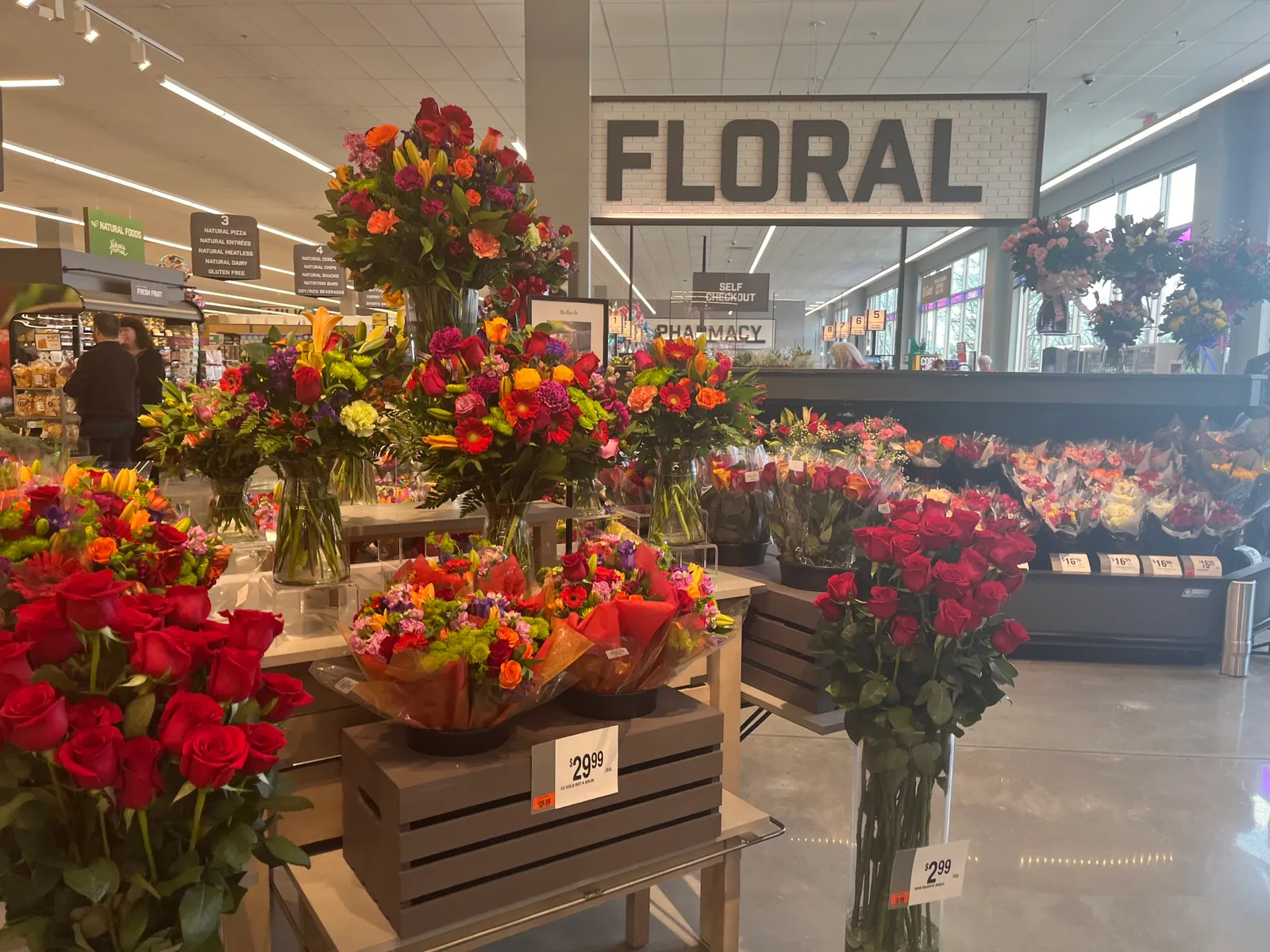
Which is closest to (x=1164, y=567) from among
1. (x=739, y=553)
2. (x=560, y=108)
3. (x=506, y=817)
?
(x=739, y=553)

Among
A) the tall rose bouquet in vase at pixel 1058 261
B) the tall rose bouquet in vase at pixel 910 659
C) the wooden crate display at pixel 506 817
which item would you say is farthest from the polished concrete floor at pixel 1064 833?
the tall rose bouquet in vase at pixel 1058 261

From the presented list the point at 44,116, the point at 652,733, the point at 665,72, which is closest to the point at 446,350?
the point at 652,733

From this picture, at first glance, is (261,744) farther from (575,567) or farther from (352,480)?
(352,480)

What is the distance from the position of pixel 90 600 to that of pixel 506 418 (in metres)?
0.76

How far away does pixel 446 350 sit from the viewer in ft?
5.39

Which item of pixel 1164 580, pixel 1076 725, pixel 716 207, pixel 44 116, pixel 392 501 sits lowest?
pixel 1076 725

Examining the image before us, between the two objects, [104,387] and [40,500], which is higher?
[104,387]

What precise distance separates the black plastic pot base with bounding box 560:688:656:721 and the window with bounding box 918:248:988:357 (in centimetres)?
1299

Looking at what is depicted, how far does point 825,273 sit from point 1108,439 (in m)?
15.6

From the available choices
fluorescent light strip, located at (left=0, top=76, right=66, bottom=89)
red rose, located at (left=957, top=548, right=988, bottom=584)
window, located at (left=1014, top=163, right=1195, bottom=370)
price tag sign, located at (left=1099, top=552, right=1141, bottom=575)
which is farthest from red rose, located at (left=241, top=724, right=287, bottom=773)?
fluorescent light strip, located at (left=0, top=76, right=66, bottom=89)

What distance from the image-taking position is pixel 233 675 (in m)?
1.00

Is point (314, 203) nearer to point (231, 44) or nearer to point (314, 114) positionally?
point (314, 114)

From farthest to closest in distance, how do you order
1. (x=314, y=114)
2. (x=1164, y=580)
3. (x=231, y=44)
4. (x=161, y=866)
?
(x=314, y=114)
(x=231, y=44)
(x=1164, y=580)
(x=161, y=866)

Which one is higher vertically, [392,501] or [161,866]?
[392,501]
